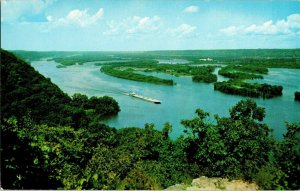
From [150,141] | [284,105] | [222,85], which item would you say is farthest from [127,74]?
[150,141]

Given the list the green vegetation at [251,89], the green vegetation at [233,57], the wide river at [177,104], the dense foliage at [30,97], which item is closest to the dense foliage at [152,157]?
the dense foliage at [30,97]

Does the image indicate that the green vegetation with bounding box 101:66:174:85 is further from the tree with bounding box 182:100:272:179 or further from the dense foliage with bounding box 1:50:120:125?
the tree with bounding box 182:100:272:179

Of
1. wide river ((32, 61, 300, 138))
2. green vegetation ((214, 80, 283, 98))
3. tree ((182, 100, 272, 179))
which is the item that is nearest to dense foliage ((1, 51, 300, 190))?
tree ((182, 100, 272, 179))

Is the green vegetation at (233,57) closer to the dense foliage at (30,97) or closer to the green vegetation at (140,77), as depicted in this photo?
the green vegetation at (140,77)

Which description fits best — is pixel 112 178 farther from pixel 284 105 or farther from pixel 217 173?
pixel 284 105

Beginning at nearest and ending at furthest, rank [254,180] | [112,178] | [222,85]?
1. [112,178]
2. [254,180]
3. [222,85]

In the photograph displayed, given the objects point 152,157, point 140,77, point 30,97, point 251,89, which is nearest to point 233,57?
point 140,77

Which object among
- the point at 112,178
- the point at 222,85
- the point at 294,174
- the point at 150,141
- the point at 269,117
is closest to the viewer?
the point at 294,174

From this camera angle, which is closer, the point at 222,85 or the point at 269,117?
the point at 269,117
